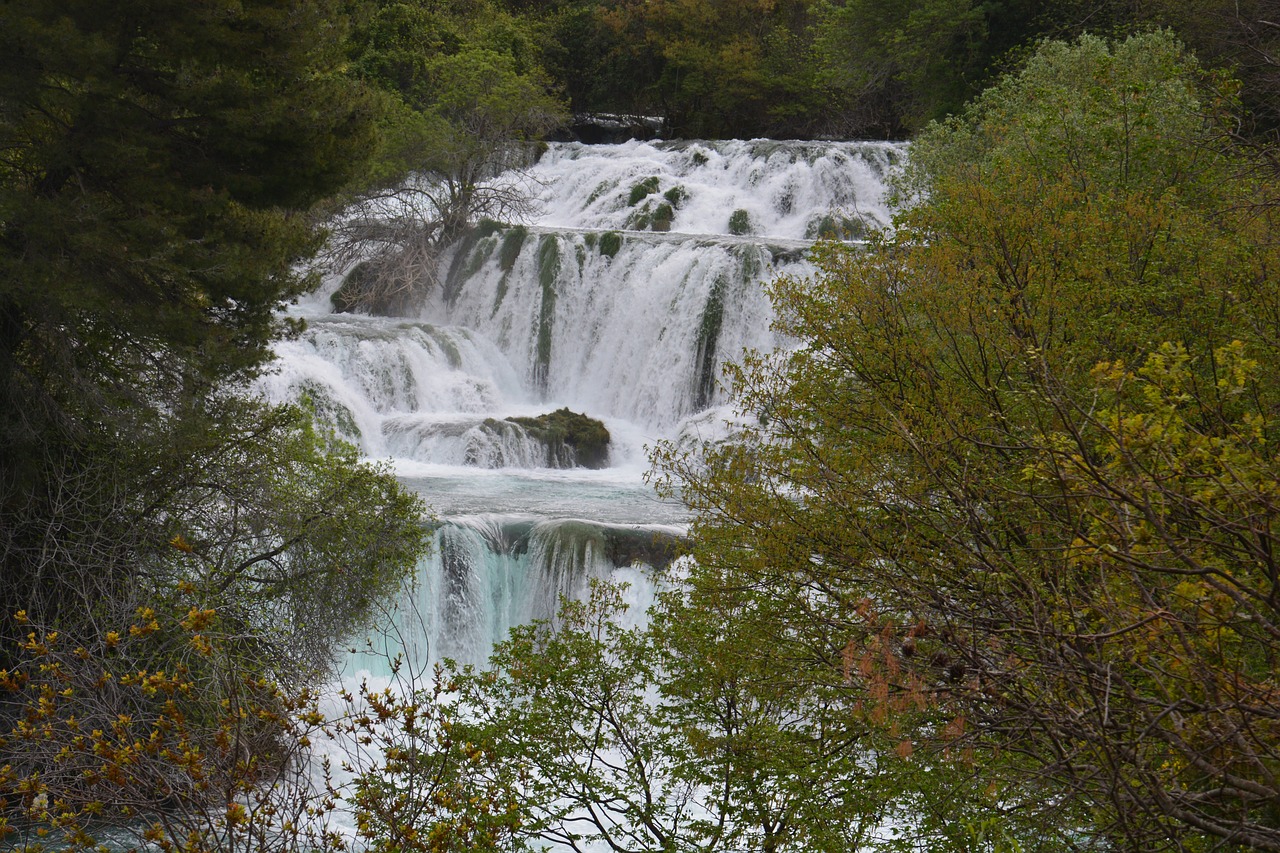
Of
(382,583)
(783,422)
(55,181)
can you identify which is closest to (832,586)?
(783,422)

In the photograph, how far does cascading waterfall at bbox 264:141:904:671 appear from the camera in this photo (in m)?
11.9

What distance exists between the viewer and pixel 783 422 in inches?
292

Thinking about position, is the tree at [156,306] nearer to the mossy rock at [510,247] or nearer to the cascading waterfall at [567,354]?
the cascading waterfall at [567,354]

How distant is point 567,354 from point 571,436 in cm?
396

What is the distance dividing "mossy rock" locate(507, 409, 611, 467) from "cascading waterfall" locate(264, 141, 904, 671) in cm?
16

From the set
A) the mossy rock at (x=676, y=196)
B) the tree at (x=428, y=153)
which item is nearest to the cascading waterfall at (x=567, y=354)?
the mossy rock at (x=676, y=196)

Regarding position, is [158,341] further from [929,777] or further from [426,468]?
[426,468]

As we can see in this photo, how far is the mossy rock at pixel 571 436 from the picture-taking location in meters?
17.0

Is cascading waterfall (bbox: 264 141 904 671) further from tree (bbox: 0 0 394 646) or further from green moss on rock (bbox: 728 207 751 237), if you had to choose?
tree (bbox: 0 0 394 646)

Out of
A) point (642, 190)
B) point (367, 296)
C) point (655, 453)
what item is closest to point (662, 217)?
point (642, 190)

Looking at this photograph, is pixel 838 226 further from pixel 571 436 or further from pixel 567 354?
pixel 571 436

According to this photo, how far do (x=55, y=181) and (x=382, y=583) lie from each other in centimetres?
412

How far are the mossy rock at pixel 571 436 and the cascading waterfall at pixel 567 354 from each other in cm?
16

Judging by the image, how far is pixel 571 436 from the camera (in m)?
17.2
